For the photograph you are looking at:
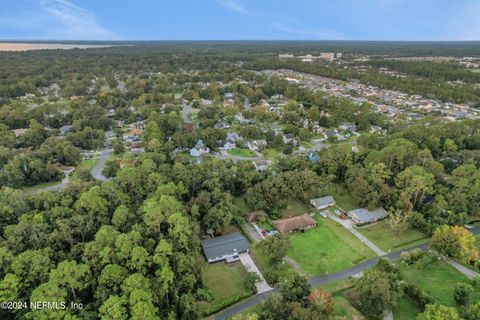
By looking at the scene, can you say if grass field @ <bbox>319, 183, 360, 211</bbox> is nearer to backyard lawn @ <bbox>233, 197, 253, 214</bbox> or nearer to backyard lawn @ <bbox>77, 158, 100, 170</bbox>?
backyard lawn @ <bbox>233, 197, 253, 214</bbox>

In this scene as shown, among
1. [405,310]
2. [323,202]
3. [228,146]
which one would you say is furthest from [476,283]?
[228,146]

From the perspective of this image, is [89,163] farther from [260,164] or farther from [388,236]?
[388,236]

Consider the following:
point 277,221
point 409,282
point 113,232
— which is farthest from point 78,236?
point 409,282

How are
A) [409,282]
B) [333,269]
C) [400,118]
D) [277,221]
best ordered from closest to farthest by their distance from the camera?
1. [409,282]
2. [333,269]
3. [277,221]
4. [400,118]

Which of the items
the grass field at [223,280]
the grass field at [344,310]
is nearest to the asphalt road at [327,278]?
the grass field at [223,280]

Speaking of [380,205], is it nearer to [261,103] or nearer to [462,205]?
[462,205]

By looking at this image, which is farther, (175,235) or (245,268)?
(245,268)
